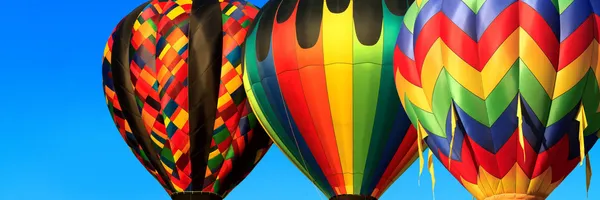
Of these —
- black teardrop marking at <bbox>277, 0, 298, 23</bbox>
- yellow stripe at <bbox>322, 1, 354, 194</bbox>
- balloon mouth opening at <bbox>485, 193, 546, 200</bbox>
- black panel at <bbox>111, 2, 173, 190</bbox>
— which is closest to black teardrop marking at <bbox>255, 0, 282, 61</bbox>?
black teardrop marking at <bbox>277, 0, 298, 23</bbox>

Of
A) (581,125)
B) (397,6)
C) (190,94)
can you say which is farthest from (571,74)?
(190,94)

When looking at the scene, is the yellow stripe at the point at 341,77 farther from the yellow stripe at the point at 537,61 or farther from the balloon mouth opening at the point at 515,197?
the yellow stripe at the point at 537,61

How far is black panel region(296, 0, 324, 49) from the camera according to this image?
22750 mm

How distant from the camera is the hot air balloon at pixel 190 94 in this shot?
987 inches

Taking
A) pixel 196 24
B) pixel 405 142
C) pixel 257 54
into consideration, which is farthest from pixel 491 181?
pixel 196 24

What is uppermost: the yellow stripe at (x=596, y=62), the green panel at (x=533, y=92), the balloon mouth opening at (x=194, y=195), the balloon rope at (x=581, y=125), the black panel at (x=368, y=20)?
the black panel at (x=368, y=20)

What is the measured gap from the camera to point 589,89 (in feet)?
61.1

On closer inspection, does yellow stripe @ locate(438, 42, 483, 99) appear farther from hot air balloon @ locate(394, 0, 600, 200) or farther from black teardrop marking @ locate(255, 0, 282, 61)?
black teardrop marking @ locate(255, 0, 282, 61)

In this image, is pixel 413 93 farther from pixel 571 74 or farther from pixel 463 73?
pixel 571 74

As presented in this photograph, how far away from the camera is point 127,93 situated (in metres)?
25.8

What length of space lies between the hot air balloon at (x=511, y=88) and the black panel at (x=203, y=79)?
6.59m

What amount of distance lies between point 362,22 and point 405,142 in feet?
6.65

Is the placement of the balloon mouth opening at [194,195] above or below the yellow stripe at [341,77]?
below

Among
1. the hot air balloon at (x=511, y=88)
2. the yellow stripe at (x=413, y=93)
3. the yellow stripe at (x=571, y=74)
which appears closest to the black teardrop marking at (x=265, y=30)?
the yellow stripe at (x=413, y=93)
